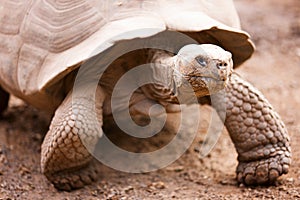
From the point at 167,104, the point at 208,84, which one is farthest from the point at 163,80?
the point at 208,84

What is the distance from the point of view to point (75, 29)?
314 cm

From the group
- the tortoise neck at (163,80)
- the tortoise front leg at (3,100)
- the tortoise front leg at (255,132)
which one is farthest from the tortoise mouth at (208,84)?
the tortoise front leg at (3,100)

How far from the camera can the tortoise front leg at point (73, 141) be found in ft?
10.0

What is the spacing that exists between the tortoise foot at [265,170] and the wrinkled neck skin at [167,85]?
20.9 inches

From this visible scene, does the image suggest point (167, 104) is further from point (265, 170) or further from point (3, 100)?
point (3, 100)

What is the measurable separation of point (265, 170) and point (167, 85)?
77 centimetres

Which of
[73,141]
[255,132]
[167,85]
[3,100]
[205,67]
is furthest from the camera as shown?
[3,100]

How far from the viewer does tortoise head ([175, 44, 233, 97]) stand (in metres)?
2.52

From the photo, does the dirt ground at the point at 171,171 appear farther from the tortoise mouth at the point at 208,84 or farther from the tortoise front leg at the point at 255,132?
the tortoise mouth at the point at 208,84

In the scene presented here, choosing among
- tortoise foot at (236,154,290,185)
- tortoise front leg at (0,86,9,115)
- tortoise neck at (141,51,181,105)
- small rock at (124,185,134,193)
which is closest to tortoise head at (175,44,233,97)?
tortoise neck at (141,51,181,105)

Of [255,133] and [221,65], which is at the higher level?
[221,65]

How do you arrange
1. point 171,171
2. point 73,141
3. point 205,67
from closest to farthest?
point 205,67, point 73,141, point 171,171

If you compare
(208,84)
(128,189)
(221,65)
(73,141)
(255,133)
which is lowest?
(128,189)

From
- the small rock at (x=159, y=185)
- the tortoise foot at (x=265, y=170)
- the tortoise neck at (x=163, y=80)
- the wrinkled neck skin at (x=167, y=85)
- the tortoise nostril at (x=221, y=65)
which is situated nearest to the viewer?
the tortoise nostril at (x=221, y=65)
